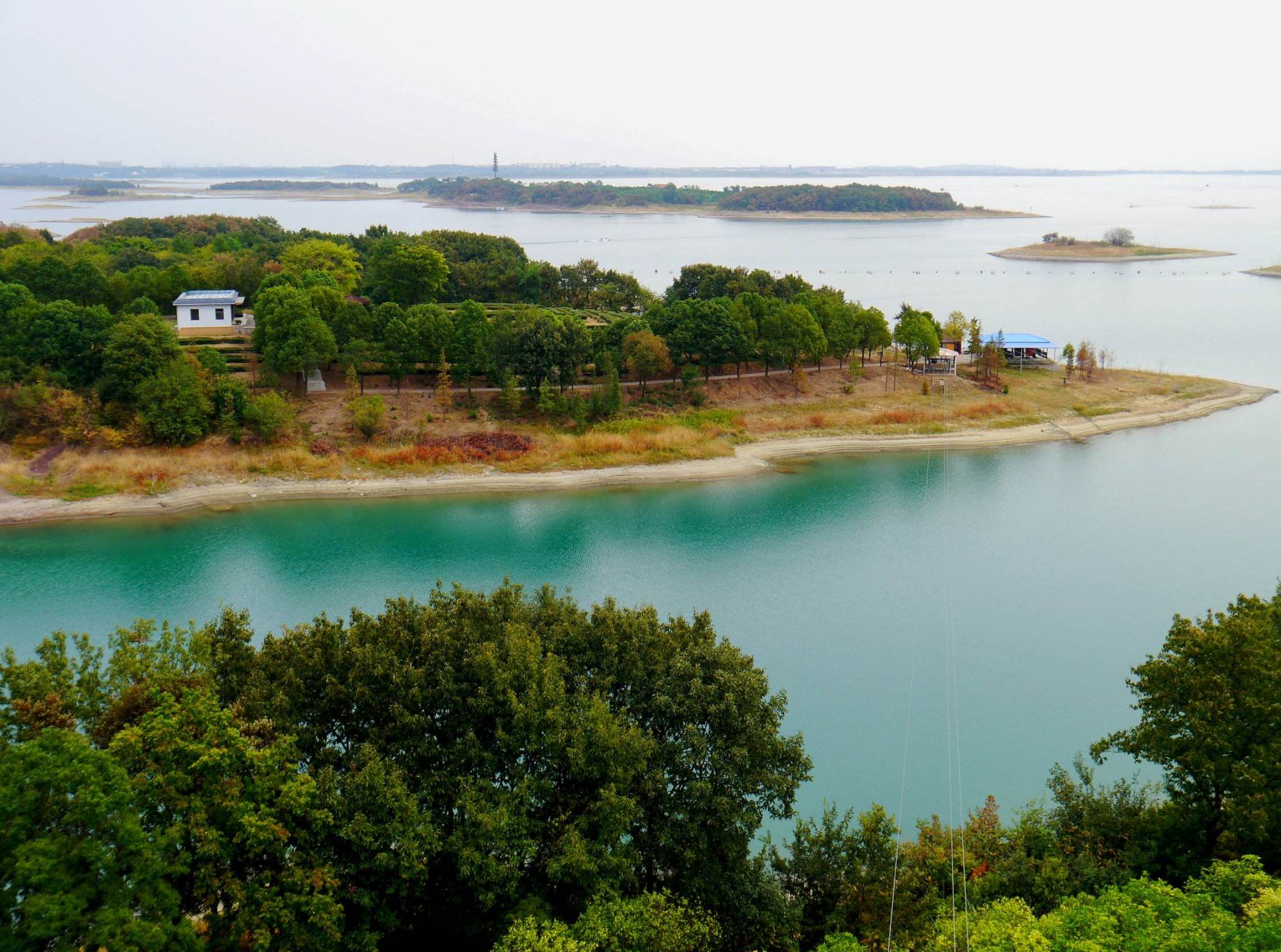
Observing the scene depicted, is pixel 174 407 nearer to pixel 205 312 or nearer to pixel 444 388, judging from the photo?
pixel 205 312

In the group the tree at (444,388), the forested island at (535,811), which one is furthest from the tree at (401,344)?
the forested island at (535,811)

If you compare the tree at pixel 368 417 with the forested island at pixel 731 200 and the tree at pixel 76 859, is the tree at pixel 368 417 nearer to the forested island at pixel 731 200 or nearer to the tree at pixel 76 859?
the tree at pixel 76 859

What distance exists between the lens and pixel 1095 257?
3295 inches

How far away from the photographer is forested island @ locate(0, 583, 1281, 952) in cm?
832

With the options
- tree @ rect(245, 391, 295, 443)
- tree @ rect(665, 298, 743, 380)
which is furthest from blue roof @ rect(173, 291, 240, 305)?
tree @ rect(665, 298, 743, 380)

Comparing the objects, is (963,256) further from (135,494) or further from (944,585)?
(135,494)

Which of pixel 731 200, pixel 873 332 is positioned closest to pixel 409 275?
pixel 873 332

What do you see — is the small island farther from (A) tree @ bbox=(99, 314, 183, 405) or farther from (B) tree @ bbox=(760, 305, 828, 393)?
(A) tree @ bbox=(99, 314, 183, 405)

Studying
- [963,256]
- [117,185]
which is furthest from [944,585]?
[117,185]

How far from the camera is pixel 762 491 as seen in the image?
29719mm

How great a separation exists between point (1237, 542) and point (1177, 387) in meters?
17.6

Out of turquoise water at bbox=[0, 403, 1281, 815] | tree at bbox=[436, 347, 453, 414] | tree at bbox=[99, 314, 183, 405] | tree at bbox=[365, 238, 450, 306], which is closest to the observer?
turquoise water at bbox=[0, 403, 1281, 815]

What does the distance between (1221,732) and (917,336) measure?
1174 inches

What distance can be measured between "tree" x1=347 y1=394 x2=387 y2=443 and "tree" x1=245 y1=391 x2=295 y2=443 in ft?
6.66
